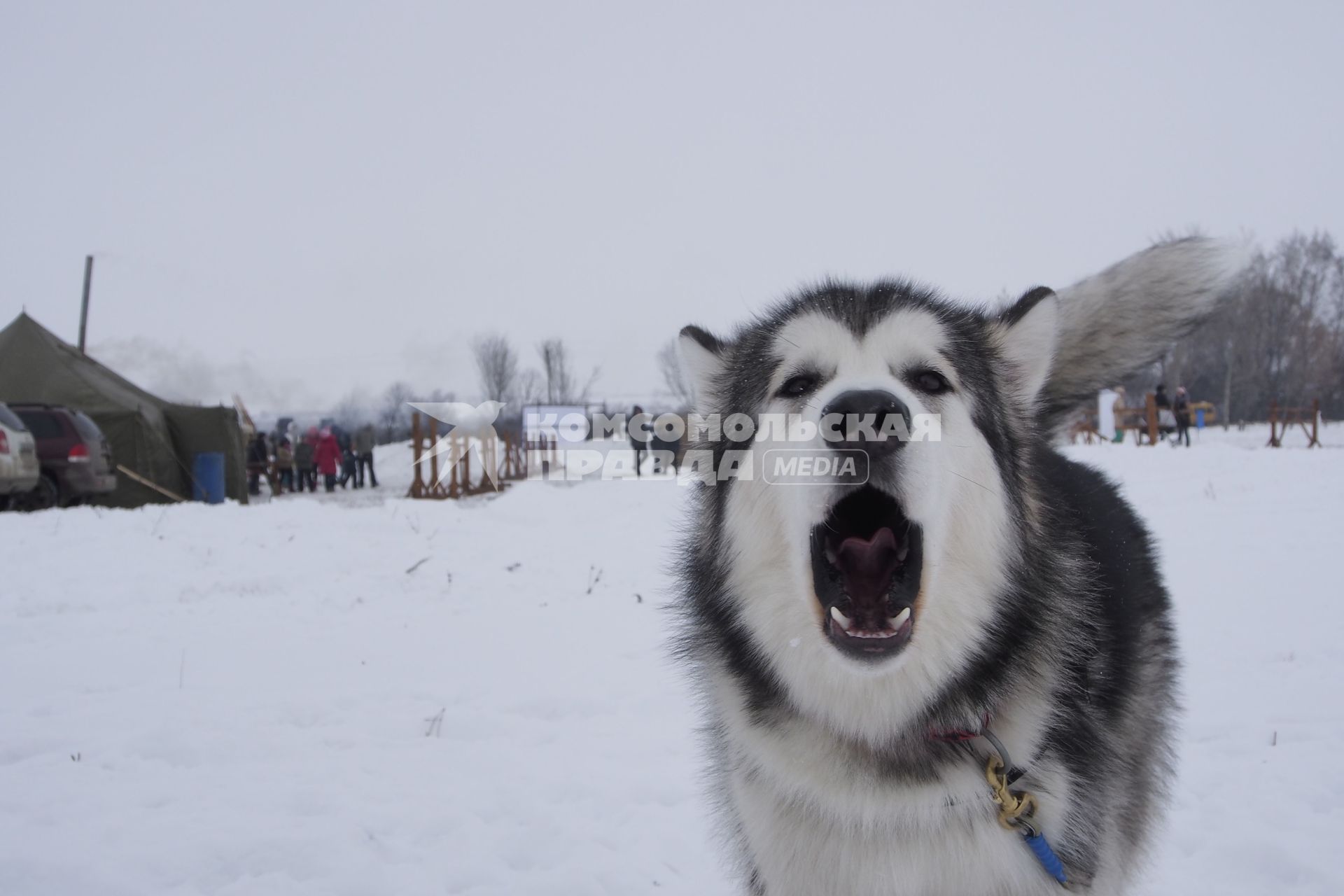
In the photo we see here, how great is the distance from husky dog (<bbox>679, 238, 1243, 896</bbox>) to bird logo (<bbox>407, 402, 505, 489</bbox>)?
15359mm

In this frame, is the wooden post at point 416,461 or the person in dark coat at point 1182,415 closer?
the wooden post at point 416,461

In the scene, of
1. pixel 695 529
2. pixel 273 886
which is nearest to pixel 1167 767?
pixel 695 529

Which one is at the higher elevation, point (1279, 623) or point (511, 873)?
point (1279, 623)

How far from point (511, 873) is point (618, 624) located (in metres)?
3.14

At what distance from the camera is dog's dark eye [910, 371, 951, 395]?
2113 millimetres

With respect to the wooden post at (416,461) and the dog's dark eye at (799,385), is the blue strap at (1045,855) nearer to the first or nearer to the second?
the dog's dark eye at (799,385)

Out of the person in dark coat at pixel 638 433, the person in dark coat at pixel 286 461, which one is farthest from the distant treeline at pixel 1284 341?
the person in dark coat at pixel 286 461

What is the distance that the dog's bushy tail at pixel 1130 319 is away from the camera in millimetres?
2871

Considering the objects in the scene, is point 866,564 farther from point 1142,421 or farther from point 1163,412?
point 1142,421

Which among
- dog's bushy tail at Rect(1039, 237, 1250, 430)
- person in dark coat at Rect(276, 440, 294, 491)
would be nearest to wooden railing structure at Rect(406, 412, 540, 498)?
person in dark coat at Rect(276, 440, 294, 491)

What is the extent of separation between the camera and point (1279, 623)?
5.01m

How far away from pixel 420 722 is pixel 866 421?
306 cm

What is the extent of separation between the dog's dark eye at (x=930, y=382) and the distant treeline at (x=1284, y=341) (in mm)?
52626

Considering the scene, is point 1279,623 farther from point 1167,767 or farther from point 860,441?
point 860,441
